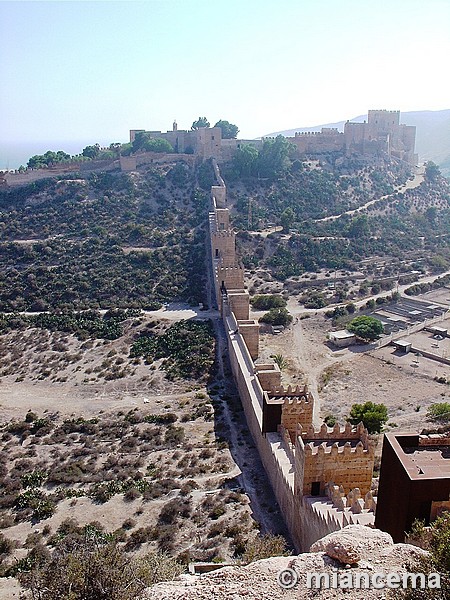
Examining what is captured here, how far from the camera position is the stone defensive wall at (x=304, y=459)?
34.1 feet

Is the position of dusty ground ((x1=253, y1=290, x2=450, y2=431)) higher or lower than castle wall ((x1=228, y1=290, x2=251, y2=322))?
lower

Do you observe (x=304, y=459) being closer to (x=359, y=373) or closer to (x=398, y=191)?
(x=359, y=373)

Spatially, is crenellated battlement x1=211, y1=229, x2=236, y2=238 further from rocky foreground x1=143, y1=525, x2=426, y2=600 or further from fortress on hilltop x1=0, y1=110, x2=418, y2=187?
rocky foreground x1=143, y1=525, x2=426, y2=600

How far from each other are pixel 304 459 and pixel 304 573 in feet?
15.2

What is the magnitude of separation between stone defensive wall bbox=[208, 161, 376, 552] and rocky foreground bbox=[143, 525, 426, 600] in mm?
2231

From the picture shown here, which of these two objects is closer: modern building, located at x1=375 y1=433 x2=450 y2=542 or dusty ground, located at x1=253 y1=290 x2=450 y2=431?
modern building, located at x1=375 y1=433 x2=450 y2=542

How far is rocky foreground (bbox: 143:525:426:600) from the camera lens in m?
6.34

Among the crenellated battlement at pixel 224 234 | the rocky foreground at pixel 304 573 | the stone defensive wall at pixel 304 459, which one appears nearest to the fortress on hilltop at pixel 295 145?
Answer: the crenellated battlement at pixel 224 234

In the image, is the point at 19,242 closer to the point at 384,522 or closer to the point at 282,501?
the point at 282,501

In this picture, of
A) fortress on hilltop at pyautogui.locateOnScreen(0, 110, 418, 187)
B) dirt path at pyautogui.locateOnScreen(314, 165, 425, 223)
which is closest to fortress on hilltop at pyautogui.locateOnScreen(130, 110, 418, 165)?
fortress on hilltop at pyautogui.locateOnScreen(0, 110, 418, 187)

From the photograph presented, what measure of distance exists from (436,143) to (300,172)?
14853 cm

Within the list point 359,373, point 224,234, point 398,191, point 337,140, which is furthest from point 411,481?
point 337,140

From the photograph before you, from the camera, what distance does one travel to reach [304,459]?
11203 mm

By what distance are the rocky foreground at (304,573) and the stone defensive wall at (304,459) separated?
7.32 ft
